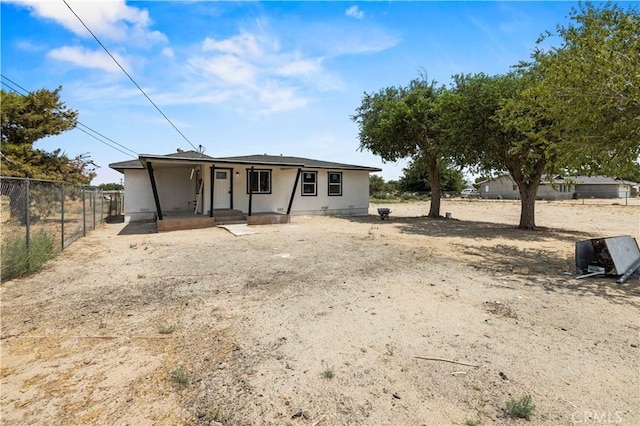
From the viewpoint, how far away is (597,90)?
20.9ft

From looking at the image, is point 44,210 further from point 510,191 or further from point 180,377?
point 510,191

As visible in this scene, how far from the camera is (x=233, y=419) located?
2.28 m

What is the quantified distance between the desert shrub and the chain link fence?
5cm

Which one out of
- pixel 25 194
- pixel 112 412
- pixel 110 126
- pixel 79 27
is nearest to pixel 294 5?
pixel 79 27

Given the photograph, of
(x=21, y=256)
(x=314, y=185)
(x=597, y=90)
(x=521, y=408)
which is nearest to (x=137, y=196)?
(x=314, y=185)

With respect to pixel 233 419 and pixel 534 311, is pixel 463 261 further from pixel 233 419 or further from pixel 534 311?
pixel 233 419

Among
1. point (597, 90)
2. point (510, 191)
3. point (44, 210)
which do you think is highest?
point (597, 90)

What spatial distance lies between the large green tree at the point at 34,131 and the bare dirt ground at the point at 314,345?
375 inches

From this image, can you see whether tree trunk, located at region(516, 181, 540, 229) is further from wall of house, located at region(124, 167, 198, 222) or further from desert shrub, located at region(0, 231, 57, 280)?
desert shrub, located at region(0, 231, 57, 280)

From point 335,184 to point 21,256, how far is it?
1450 cm

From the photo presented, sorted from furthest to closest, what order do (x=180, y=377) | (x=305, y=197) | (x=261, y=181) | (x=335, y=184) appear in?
(x=335, y=184)
(x=305, y=197)
(x=261, y=181)
(x=180, y=377)

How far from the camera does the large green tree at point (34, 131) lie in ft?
42.3

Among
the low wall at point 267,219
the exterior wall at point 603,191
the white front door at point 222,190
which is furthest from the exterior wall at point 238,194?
the exterior wall at point 603,191

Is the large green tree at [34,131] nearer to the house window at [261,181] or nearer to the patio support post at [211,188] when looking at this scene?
the patio support post at [211,188]
